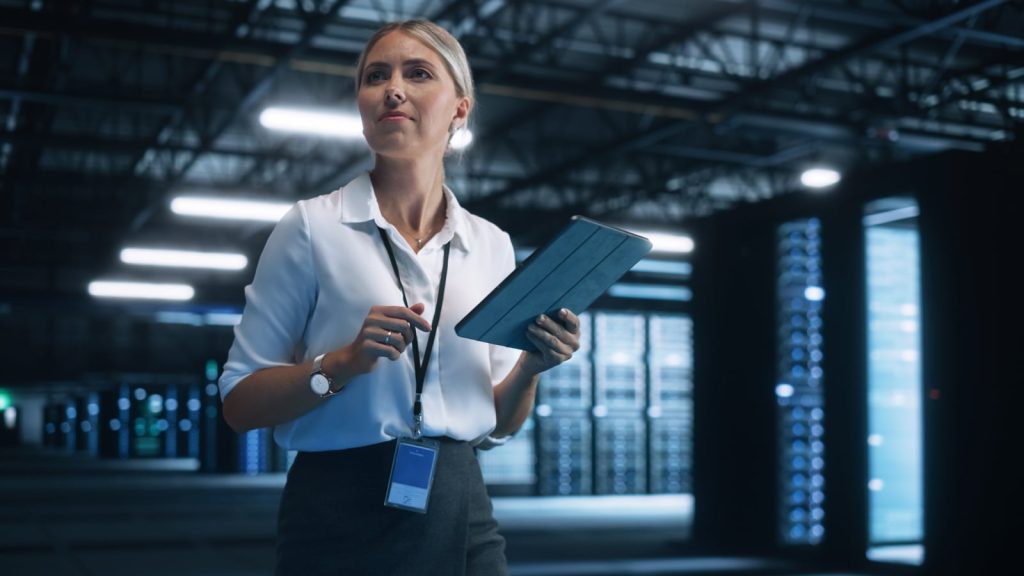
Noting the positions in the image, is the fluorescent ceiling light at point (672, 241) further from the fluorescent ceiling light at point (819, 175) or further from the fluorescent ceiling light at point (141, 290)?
the fluorescent ceiling light at point (141, 290)

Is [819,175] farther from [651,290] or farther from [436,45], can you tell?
[436,45]

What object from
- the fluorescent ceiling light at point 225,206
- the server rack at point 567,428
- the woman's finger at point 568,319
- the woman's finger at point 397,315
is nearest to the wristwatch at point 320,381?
the woman's finger at point 397,315

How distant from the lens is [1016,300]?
6742 millimetres

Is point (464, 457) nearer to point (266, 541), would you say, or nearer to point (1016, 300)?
point (1016, 300)

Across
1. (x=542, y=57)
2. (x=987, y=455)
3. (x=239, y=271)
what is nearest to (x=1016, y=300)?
(x=987, y=455)

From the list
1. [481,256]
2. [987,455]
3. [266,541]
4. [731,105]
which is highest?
[731,105]

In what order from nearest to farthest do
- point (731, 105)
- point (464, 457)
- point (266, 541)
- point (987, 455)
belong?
point (464, 457)
point (987, 455)
point (266, 541)
point (731, 105)

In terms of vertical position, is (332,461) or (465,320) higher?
(465,320)

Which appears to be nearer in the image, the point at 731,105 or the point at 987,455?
the point at 987,455

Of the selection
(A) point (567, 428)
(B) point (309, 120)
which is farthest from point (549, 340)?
(A) point (567, 428)

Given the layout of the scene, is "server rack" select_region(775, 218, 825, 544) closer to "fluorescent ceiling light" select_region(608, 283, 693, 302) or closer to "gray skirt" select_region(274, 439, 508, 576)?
"gray skirt" select_region(274, 439, 508, 576)

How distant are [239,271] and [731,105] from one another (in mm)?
9237

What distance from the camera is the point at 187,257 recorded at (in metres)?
16.3

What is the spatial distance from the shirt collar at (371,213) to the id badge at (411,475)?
0.29 meters
